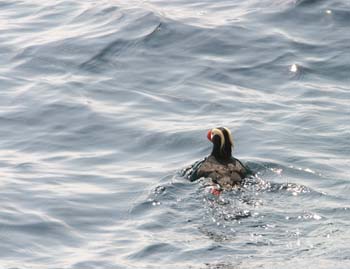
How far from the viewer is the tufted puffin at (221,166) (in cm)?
1623

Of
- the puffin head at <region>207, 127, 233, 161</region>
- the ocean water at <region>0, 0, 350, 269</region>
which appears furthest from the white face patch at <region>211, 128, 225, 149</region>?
the ocean water at <region>0, 0, 350, 269</region>

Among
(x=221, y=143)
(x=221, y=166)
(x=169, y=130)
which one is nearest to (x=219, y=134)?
(x=221, y=143)

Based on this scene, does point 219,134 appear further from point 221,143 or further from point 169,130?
point 169,130

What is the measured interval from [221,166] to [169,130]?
8.66ft

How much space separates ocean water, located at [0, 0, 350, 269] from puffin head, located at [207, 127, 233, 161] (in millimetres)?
492

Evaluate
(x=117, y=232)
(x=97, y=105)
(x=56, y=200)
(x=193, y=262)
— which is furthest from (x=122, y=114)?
(x=193, y=262)

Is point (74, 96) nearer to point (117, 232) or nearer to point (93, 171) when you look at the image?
point (93, 171)

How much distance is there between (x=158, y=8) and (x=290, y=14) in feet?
10.9

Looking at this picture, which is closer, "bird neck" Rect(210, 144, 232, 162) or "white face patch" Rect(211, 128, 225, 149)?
"bird neck" Rect(210, 144, 232, 162)

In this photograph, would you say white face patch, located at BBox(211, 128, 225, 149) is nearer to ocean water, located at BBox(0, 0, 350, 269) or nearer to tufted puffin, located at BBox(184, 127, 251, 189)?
tufted puffin, located at BBox(184, 127, 251, 189)

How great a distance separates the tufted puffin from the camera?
16.2 meters

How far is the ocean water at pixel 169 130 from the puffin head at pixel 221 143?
492 millimetres

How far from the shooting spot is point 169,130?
745 inches

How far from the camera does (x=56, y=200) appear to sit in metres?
15.9
